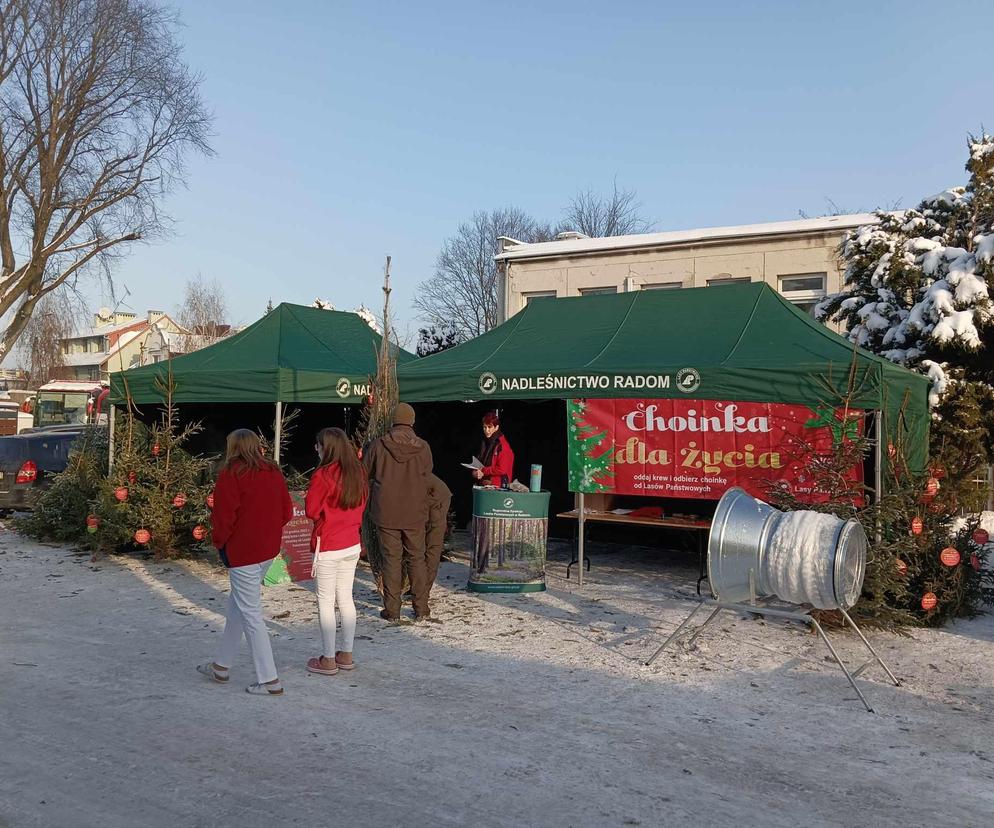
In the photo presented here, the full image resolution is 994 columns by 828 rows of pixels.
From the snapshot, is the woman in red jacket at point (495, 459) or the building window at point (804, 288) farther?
the building window at point (804, 288)

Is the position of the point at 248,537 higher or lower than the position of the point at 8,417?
lower

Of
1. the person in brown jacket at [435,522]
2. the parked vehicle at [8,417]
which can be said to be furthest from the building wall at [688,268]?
the parked vehicle at [8,417]

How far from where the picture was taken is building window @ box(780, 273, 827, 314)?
19.8 m

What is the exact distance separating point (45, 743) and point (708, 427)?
6.86 meters

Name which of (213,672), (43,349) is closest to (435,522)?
(213,672)

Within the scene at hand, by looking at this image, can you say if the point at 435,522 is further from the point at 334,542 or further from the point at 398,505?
the point at 334,542

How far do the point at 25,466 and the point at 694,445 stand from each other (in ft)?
35.4

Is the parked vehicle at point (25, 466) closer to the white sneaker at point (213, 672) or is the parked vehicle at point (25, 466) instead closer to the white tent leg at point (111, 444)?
the white tent leg at point (111, 444)

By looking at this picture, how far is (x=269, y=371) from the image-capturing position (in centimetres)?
1120

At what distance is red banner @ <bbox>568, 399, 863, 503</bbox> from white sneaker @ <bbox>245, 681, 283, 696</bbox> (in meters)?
5.09

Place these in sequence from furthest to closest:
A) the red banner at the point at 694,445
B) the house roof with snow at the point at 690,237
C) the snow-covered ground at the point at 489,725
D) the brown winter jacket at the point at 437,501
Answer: the house roof with snow at the point at 690,237
the red banner at the point at 694,445
the brown winter jacket at the point at 437,501
the snow-covered ground at the point at 489,725

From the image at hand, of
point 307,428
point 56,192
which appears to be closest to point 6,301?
point 56,192

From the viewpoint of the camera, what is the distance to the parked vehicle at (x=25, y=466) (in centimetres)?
1455

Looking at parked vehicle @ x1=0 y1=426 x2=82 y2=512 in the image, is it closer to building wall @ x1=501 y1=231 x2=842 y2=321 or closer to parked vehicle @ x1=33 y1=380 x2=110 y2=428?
building wall @ x1=501 y1=231 x2=842 y2=321
